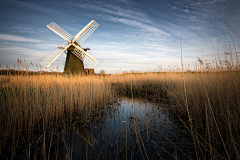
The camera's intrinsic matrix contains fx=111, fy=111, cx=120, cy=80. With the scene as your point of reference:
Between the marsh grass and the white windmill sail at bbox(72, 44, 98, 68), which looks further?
the white windmill sail at bbox(72, 44, 98, 68)

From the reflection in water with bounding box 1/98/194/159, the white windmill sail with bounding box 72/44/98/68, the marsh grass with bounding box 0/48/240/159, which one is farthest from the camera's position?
the white windmill sail with bounding box 72/44/98/68

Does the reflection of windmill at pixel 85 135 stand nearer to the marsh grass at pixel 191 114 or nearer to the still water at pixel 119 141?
the still water at pixel 119 141

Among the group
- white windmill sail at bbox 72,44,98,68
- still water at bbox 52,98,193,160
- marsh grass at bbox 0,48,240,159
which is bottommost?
still water at bbox 52,98,193,160

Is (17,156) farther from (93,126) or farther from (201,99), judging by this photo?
(201,99)

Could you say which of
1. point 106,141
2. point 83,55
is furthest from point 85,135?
point 83,55

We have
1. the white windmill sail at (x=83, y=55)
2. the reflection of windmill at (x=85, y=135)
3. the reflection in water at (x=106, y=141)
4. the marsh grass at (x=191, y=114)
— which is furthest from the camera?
the white windmill sail at (x=83, y=55)

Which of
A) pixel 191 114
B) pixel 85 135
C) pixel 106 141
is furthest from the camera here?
pixel 191 114

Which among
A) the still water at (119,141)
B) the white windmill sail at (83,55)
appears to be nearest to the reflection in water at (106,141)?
the still water at (119,141)

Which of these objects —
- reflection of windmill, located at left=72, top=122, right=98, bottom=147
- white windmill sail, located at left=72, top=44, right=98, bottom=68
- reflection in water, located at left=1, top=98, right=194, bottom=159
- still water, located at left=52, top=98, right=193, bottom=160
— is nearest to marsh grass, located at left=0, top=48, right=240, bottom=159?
reflection in water, located at left=1, top=98, right=194, bottom=159

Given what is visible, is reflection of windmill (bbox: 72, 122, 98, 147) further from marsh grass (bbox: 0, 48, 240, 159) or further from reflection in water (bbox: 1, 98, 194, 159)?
marsh grass (bbox: 0, 48, 240, 159)

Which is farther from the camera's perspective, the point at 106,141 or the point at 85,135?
the point at 85,135

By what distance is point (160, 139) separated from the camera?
8.36 feet

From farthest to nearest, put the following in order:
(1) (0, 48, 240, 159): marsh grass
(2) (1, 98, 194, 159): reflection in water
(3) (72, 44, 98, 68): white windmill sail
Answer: (3) (72, 44, 98, 68): white windmill sail, (2) (1, 98, 194, 159): reflection in water, (1) (0, 48, 240, 159): marsh grass

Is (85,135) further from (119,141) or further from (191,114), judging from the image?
(191,114)
